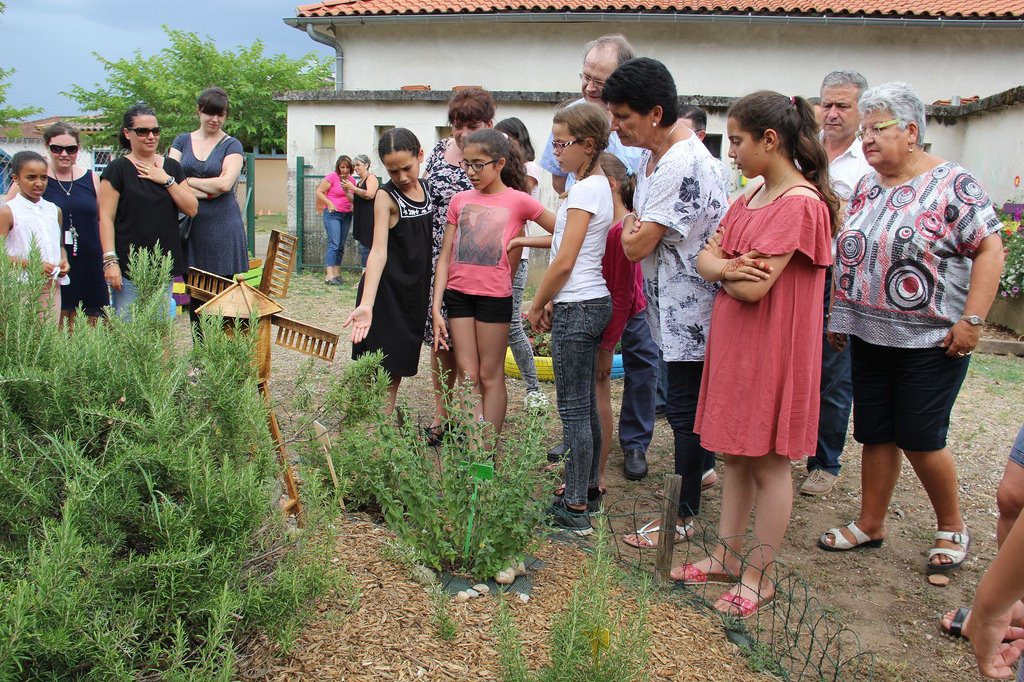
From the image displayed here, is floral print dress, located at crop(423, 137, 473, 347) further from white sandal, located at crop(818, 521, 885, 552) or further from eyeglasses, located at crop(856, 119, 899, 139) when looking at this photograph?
white sandal, located at crop(818, 521, 885, 552)

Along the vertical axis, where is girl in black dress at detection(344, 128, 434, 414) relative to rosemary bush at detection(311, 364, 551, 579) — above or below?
above

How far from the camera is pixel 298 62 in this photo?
4697 cm

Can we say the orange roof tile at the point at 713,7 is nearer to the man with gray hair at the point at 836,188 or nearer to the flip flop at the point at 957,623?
the man with gray hair at the point at 836,188

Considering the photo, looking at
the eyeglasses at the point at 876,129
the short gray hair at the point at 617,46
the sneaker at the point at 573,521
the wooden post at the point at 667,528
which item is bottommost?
the sneaker at the point at 573,521

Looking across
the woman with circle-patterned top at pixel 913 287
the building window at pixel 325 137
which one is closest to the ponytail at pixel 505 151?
the woman with circle-patterned top at pixel 913 287

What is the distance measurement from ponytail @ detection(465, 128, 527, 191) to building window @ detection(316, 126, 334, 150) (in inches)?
406

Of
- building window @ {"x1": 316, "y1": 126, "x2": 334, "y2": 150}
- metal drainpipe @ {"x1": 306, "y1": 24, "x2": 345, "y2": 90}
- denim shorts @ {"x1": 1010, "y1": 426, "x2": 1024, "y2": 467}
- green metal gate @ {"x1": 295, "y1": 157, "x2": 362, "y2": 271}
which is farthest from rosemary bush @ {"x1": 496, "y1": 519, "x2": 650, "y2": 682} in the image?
metal drainpipe @ {"x1": 306, "y1": 24, "x2": 345, "y2": 90}

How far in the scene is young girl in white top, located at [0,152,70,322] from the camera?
4.72 meters

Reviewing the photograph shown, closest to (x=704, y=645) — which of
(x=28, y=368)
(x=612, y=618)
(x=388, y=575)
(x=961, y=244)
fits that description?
(x=612, y=618)

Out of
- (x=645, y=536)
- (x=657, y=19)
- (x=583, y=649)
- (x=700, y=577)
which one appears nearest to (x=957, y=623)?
(x=700, y=577)

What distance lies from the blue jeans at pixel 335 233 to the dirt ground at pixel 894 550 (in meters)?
5.82

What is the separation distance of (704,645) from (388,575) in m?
1.16

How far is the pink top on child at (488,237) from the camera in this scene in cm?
404

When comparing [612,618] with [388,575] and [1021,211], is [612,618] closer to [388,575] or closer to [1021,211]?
[388,575]
